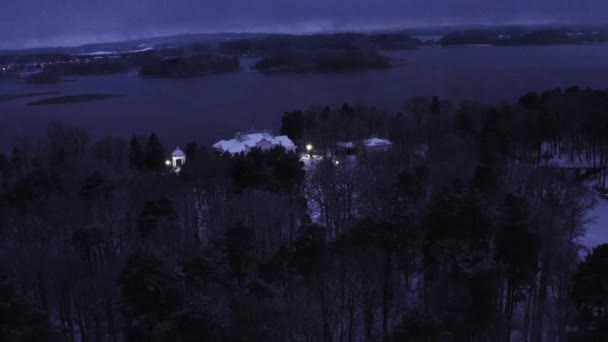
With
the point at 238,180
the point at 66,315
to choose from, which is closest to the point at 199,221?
the point at 238,180

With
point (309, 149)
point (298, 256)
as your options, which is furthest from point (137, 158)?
point (298, 256)

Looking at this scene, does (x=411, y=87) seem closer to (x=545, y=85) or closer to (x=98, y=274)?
(x=545, y=85)

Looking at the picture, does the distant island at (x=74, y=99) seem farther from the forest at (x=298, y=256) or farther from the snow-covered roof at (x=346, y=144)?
the forest at (x=298, y=256)

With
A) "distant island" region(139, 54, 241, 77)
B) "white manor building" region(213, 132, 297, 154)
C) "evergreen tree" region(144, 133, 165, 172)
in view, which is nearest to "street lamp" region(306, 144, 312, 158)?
"white manor building" region(213, 132, 297, 154)

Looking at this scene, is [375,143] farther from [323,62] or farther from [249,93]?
[323,62]

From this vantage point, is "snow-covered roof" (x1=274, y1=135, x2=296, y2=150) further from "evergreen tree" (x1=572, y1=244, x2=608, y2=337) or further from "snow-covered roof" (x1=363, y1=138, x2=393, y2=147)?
"evergreen tree" (x1=572, y1=244, x2=608, y2=337)

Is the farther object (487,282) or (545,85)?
(545,85)
